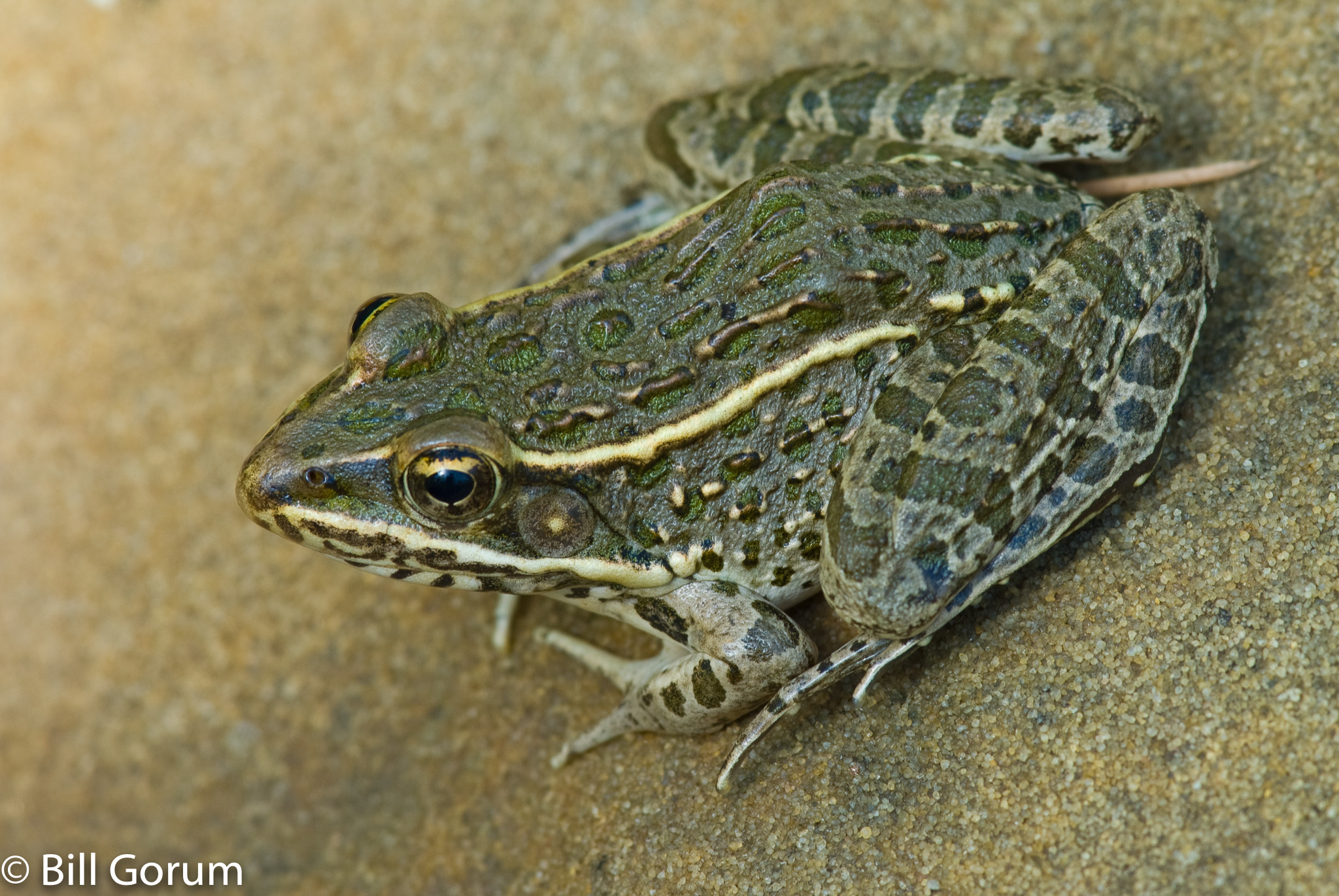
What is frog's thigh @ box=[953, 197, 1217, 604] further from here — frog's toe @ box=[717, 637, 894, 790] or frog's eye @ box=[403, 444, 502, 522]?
frog's eye @ box=[403, 444, 502, 522]

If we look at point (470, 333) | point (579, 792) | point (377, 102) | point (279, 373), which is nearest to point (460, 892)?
point (579, 792)

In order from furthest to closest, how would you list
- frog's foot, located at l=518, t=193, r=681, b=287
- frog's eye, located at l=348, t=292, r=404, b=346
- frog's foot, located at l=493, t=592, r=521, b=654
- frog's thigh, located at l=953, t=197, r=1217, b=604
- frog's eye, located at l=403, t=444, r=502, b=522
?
frog's foot, located at l=518, t=193, r=681, b=287
frog's foot, located at l=493, t=592, r=521, b=654
frog's eye, located at l=348, t=292, r=404, b=346
frog's thigh, located at l=953, t=197, r=1217, b=604
frog's eye, located at l=403, t=444, r=502, b=522

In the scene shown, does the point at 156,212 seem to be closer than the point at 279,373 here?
No

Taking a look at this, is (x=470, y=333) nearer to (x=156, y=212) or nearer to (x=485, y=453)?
(x=485, y=453)

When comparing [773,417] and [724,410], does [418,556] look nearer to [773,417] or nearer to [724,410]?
[724,410]

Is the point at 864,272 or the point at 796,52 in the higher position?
the point at 796,52

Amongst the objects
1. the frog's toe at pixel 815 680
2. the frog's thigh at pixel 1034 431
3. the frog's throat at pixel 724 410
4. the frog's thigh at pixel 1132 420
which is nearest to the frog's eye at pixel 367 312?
the frog's throat at pixel 724 410

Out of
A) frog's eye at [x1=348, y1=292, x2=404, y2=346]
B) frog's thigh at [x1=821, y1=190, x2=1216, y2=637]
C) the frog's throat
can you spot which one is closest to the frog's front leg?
frog's thigh at [x1=821, y1=190, x2=1216, y2=637]

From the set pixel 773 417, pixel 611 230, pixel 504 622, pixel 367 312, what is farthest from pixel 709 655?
pixel 611 230
